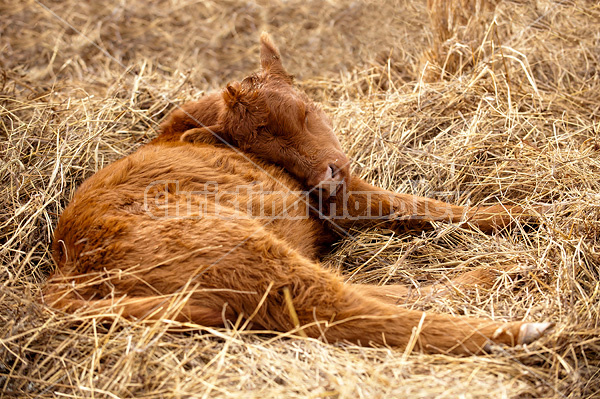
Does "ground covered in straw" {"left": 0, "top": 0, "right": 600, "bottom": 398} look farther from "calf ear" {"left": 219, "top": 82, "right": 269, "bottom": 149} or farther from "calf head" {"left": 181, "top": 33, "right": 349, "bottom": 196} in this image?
"calf ear" {"left": 219, "top": 82, "right": 269, "bottom": 149}

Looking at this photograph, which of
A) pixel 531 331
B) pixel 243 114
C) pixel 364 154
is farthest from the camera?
pixel 364 154

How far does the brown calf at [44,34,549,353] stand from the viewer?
2.68 m

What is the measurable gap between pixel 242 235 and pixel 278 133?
40.2 inches

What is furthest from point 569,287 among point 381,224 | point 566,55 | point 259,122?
point 566,55

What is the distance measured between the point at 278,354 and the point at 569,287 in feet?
5.09

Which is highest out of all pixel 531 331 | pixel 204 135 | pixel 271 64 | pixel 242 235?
pixel 271 64

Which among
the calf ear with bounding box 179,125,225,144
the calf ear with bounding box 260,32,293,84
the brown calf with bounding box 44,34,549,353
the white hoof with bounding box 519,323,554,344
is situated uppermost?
the calf ear with bounding box 260,32,293,84

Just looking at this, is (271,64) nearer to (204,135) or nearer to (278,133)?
(278,133)

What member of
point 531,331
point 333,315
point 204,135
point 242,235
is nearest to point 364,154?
point 204,135

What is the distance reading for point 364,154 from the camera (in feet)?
15.3

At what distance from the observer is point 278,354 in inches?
101

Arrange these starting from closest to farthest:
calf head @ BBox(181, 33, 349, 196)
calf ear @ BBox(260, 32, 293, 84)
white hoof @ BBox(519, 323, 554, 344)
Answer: white hoof @ BBox(519, 323, 554, 344) → calf head @ BBox(181, 33, 349, 196) → calf ear @ BBox(260, 32, 293, 84)

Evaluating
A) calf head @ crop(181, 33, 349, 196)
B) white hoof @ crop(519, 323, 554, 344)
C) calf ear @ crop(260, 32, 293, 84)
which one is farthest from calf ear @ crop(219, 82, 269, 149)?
white hoof @ crop(519, 323, 554, 344)

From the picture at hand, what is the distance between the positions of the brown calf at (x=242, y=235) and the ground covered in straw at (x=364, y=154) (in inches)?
4.7
